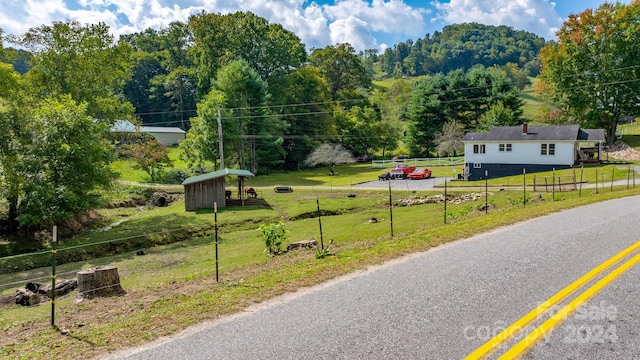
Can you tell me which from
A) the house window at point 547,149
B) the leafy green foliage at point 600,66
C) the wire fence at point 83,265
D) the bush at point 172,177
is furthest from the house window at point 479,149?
the bush at point 172,177

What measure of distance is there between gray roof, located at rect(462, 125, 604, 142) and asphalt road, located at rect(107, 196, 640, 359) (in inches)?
1448

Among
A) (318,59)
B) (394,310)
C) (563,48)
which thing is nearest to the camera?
(394,310)

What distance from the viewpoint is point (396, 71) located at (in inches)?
7756

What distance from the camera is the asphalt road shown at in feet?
15.2

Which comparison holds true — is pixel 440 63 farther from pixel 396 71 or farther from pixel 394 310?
pixel 394 310

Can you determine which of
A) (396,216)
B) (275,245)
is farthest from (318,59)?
(275,245)

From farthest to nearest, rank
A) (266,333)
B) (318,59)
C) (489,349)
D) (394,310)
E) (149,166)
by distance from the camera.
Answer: (318,59)
(149,166)
(394,310)
(266,333)
(489,349)

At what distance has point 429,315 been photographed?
5.46 meters

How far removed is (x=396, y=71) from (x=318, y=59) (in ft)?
403

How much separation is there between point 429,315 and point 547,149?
137 feet

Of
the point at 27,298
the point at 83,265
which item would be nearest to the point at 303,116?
the point at 83,265

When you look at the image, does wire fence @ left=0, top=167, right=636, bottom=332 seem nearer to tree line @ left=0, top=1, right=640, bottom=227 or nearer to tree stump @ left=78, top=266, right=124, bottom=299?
tree stump @ left=78, top=266, right=124, bottom=299

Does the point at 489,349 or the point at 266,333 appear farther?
the point at 266,333

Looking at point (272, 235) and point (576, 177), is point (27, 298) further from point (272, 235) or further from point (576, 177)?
point (576, 177)
